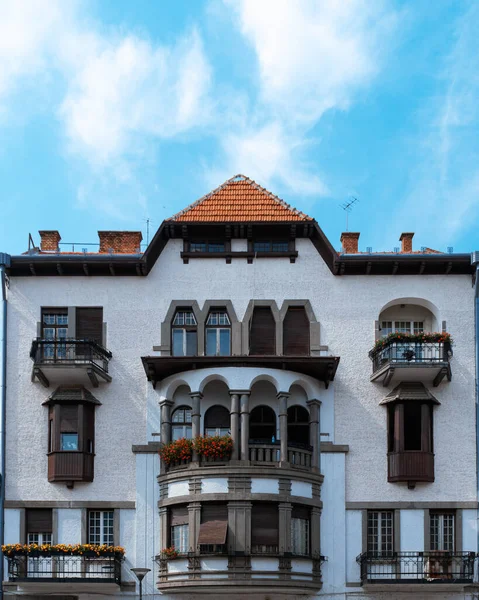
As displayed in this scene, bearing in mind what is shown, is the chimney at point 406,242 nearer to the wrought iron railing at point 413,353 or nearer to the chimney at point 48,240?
the wrought iron railing at point 413,353

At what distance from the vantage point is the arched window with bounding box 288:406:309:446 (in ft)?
131

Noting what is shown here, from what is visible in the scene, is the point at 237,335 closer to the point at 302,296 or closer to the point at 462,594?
the point at 302,296

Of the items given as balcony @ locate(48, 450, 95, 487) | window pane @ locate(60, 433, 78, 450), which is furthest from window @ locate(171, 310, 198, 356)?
balcony @ locate(48, 450, 95, 487)

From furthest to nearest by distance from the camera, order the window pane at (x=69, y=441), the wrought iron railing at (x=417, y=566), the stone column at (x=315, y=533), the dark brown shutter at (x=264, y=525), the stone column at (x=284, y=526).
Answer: the window pane at (x=69, y=441) < the stone column at (x=315, y=533) < the wrought iron railing at (x=417, y=566) < the dark brown shutter at (x=264, y=525) < the stone column at (x=284, y=526)

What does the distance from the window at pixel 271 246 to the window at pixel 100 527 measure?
1062 centimetres

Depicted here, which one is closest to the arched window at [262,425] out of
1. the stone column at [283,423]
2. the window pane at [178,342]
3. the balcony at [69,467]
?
the stone column at [283,423]

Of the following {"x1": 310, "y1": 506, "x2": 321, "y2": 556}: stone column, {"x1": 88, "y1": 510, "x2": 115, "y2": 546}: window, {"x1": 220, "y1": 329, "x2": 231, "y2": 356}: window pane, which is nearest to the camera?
{"x1": 310, "y1": 506, "x2": 321, "y2": 556}: stone column

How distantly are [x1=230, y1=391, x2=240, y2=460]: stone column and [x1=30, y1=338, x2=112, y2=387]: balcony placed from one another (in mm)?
4710

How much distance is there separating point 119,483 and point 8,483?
3.82 m

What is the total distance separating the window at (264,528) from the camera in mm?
37344

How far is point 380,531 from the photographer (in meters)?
39.1

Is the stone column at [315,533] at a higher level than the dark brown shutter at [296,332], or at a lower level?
lower

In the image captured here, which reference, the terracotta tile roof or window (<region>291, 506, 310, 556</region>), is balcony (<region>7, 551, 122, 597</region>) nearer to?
window (<region>291, 506, 310, 556</region>)

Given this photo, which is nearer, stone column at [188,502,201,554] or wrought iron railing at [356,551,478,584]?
stone column at [188,502,201,554]
